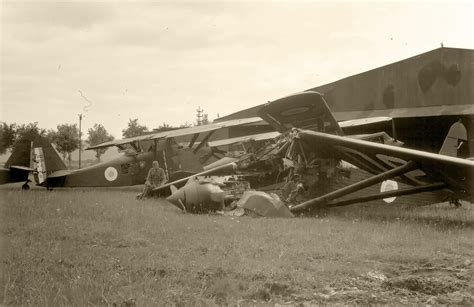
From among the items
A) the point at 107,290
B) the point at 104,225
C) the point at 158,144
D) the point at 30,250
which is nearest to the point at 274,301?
the point at 107,290

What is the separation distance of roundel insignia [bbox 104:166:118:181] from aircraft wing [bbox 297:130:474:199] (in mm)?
9553

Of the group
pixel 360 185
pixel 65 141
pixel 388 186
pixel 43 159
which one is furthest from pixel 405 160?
pixel 65 141

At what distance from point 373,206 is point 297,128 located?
3070mm

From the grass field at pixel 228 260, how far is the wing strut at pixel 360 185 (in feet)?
2.48

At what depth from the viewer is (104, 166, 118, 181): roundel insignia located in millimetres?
17984

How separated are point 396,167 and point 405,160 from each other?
3.01ft

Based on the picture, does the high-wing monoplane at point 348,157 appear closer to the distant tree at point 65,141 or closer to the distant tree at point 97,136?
the distant tree at point 65,141

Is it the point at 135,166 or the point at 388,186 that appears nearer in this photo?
the point at 388,186

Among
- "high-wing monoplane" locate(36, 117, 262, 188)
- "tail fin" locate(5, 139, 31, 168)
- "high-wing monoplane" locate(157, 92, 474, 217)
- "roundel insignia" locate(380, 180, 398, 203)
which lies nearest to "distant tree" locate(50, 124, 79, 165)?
"tail fin" locate(5, 139, 31, 168)

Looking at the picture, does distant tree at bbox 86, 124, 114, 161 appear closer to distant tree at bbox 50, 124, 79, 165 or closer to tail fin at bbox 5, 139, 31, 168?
distant tree at bbox 50, 124, 79, 165

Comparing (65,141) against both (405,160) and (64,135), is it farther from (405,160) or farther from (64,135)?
(405,160)

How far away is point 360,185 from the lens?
9930 mm

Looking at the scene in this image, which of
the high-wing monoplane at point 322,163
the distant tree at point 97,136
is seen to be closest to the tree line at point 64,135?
the distant tree at point 97,136

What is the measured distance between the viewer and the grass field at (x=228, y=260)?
14.9 ft
